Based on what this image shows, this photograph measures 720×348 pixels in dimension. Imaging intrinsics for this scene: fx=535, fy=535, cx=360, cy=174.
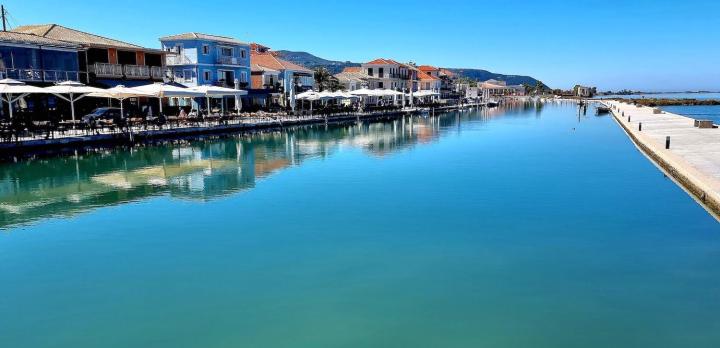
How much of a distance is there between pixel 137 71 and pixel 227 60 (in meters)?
11.2

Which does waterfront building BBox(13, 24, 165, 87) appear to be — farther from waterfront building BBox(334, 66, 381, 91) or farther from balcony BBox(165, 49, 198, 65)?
waterfront building BBox(334, 66, 381, 91)

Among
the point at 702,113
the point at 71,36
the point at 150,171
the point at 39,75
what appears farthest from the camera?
the point at 702,113

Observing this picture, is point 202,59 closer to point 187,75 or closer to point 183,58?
point 183,58

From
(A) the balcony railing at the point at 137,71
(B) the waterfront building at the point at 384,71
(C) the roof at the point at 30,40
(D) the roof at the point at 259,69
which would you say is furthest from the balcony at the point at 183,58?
(B) the waterfront building at the point at 384,71

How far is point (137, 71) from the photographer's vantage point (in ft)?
137

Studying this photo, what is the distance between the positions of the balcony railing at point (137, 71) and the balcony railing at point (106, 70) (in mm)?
582

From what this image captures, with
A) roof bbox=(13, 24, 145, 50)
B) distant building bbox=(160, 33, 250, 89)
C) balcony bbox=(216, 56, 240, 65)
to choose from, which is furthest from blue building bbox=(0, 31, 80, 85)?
balcony bbox=(216, 56, 240, 65)

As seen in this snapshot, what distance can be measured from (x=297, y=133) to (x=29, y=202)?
25.3 meters

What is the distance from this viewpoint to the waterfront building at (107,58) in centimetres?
3812

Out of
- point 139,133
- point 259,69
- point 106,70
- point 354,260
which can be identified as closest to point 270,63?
Result: point 259,69

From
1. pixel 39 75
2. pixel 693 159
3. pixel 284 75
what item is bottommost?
pixel 693 159

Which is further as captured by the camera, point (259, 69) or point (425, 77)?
point (425, 77)

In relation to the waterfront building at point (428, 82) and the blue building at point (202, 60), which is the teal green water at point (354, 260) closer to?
the blue building at point (202, 60)

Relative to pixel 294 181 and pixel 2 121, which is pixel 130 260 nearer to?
pixel 294 181
